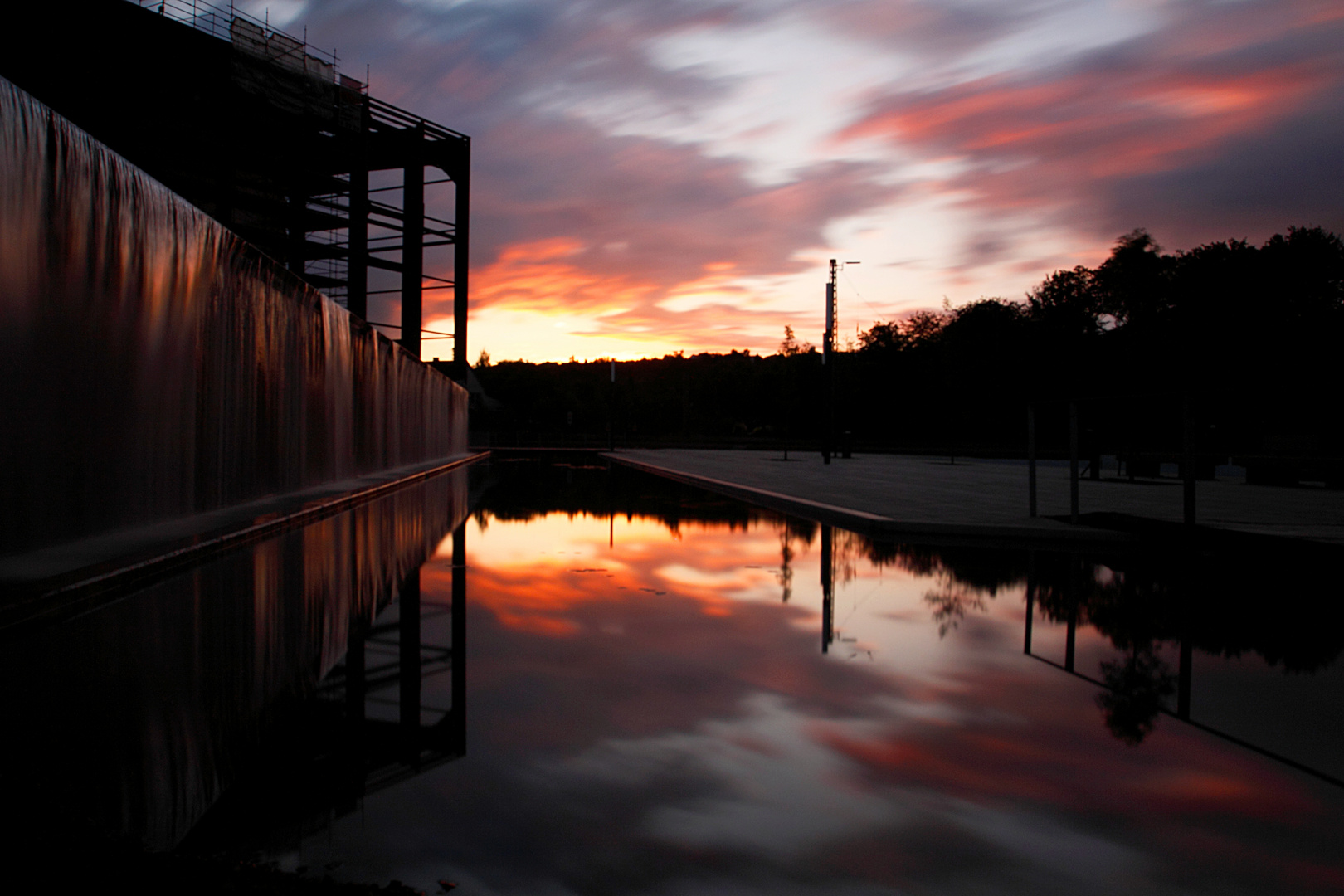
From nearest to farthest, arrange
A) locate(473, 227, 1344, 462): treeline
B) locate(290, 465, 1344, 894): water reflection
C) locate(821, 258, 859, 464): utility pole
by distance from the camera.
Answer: locate(290, 465, 1344, 894): water reflection → locate(473, 227, 1344, 462): treeline → locate(821, 258, 859, 464): utility pole

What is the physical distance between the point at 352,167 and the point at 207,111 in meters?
7.39

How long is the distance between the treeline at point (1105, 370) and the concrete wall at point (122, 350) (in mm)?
11131

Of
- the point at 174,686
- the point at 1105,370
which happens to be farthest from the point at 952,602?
the point at 1105,370

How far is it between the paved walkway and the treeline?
1192mm

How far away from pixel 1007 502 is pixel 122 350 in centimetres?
1362

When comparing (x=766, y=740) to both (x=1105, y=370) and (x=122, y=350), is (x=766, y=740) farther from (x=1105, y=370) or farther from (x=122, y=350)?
(x=1105, y=370)

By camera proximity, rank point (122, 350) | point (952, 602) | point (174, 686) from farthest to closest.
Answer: point (122, 350) → point (952, 602) → point (174, 686)

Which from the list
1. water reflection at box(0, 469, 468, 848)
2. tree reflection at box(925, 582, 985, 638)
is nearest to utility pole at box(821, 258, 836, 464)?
tree reflection at box(925, 582, 985, 638)

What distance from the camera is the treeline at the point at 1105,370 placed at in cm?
2330

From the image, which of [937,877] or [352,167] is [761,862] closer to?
[937,877]

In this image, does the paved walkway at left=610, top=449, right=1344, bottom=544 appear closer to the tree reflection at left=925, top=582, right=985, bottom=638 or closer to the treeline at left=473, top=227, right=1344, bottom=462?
the treeline at left=473, top=227, right=1344, bottom=462

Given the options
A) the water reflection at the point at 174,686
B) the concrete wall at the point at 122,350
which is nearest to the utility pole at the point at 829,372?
the concrete wall at the point at 122,350

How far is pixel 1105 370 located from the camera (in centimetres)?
6206

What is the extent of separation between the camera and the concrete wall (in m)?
6.96
